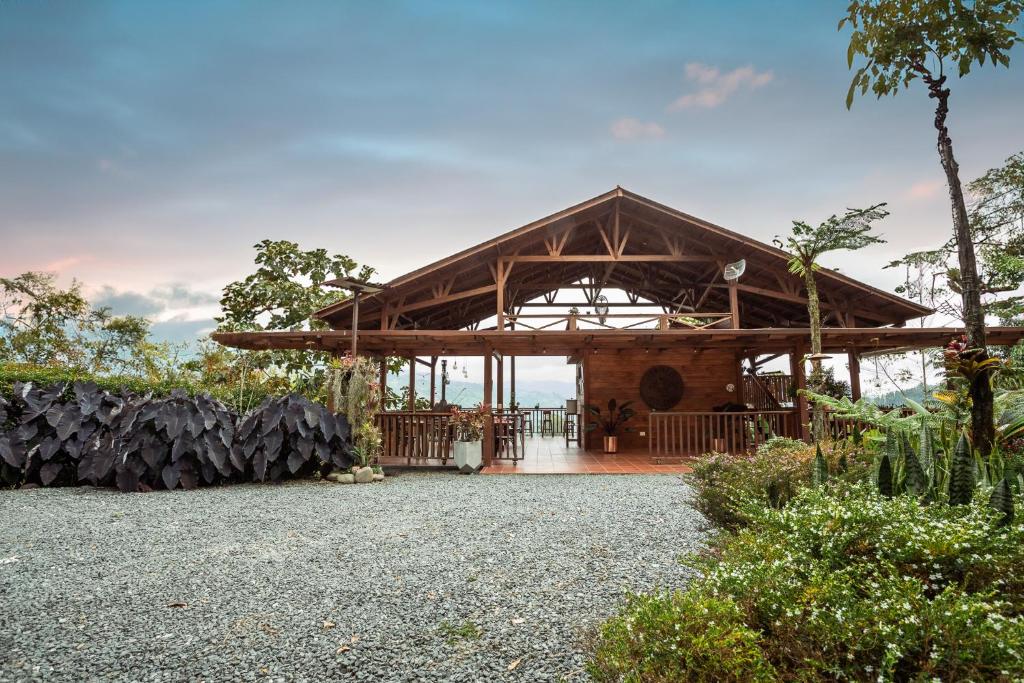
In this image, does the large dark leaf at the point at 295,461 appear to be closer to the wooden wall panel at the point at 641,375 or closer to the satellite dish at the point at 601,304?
the wooden wall panel at the point at 641,375

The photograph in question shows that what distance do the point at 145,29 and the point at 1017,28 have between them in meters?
9.68

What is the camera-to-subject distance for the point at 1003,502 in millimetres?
2148

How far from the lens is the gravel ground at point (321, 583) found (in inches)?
89.4

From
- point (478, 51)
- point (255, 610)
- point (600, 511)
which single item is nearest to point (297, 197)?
point (478, 51)

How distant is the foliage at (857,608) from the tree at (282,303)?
43.5 feet

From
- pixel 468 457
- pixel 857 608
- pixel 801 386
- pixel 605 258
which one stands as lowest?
pixel 468 457

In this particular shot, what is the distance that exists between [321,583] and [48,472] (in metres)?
5.93

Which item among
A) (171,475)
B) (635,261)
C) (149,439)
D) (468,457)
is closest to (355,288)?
(468,457)

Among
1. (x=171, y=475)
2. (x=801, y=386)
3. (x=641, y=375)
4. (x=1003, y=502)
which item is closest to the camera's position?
(x=1003, y=502)

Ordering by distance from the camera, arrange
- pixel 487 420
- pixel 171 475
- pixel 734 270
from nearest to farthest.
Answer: pixel 171 475, pixel 487 420, pixel 734 270

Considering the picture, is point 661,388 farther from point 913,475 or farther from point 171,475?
point 913,475

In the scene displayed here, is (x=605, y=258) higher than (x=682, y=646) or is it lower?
higher

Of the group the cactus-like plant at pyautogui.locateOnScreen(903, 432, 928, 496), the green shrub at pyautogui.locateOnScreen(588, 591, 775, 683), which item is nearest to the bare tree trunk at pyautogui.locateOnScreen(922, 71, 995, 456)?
the cactus-like plant at pyautogui.locateOnScreen(903, 432, 928, 496)

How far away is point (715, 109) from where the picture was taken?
31.4 ft
